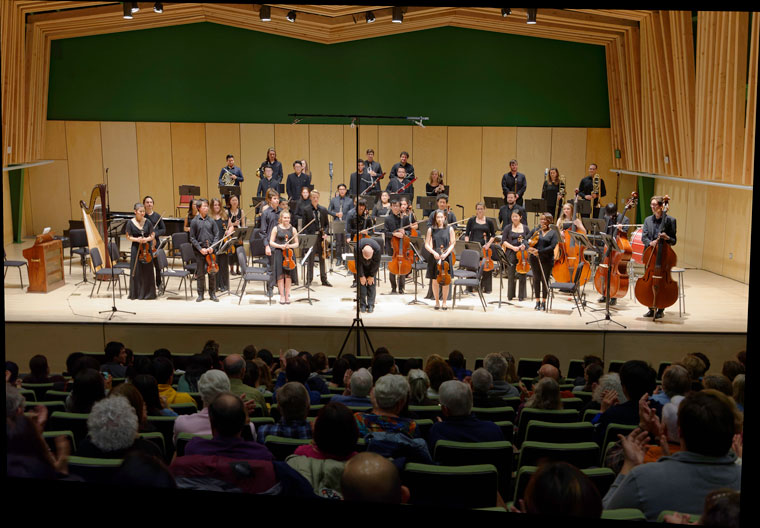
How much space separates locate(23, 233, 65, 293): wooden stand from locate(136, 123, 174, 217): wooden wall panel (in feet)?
18.6

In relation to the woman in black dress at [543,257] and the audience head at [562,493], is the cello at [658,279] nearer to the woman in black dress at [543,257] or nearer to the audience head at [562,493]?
the woman in black dress at [543,257]

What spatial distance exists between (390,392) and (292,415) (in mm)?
521

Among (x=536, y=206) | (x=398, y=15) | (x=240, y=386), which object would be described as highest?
(x=398, y=15)

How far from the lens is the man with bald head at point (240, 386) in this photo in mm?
4980

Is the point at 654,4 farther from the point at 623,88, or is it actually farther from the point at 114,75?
the point at 114,75

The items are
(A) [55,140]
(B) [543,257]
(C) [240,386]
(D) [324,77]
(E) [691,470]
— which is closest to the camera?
(E) [691,470]

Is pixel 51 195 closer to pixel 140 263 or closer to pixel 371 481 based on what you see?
pixel 140 263

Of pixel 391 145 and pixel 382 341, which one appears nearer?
pixel 382 341

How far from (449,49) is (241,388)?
13052 millimetres

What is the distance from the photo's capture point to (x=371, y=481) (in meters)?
2.42

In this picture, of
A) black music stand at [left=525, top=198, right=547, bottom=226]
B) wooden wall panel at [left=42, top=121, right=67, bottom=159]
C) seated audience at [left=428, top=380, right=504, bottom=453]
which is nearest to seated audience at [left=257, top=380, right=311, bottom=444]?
seated audience at [left=428, top=380, right=504, bottom=453]

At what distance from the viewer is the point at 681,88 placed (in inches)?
518

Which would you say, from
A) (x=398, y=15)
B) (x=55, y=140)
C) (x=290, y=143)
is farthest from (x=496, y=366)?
(x=55, y=140)

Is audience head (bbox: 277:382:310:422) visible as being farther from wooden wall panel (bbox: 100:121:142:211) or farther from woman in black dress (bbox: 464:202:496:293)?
wooden wall panel (bbox: 100:121:142:211)
